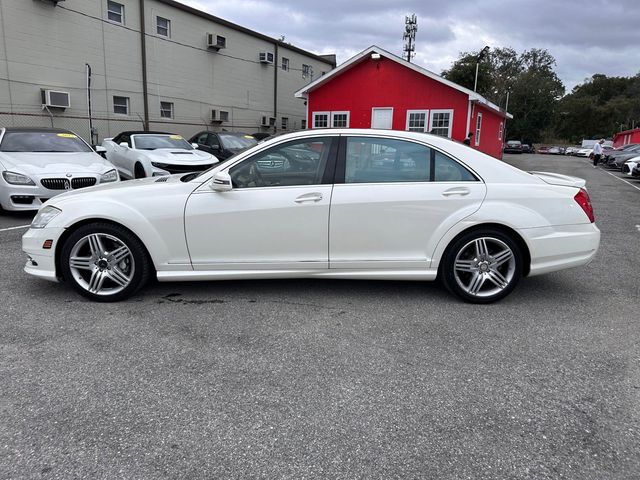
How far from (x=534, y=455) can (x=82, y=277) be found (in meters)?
3.75

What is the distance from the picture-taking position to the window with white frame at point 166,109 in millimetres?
20783

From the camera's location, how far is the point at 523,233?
419 cm

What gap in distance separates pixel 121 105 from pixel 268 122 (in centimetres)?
1003

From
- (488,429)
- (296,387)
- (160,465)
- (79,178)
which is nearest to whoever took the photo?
(160,465)

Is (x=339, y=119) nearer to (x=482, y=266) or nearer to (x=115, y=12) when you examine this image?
(x=115, y=12)

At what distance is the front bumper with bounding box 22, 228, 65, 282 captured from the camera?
13.7 ft

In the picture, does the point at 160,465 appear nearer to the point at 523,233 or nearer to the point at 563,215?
the point at 523,233

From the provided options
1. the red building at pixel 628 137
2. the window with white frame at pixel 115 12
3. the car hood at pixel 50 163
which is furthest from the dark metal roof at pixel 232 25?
the red building at pixel 628 137

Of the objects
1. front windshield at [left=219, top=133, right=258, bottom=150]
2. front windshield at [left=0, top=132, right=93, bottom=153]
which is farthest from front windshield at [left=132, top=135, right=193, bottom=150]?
front windshield at [left=0, top=132, right=93, bottom=153]

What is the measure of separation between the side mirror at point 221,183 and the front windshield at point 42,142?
6.32 metres

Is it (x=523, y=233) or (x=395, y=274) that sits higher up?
(x=523, y=233)

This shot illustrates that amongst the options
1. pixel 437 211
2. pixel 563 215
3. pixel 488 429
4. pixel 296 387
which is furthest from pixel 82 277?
pixel 563 215

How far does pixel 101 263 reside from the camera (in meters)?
4.21

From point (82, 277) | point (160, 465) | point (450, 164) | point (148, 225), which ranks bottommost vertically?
point (160, 465)
